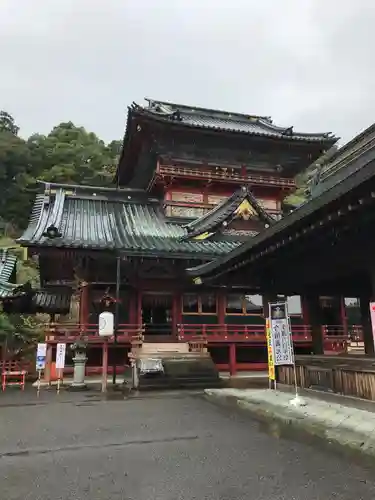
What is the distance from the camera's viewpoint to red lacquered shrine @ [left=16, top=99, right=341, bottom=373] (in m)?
16.9

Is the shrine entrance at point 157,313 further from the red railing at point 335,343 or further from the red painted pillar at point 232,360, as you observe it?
the red railing at point 335,343

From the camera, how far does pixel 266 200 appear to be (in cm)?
2302

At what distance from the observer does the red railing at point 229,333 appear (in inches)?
683

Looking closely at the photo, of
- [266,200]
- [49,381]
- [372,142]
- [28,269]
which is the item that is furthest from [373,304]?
[28,269]

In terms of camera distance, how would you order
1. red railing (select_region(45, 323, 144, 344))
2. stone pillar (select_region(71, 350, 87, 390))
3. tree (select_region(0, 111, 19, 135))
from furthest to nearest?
tree (select_region(0, 111, 19, 135)), red railing (select_region(45, 323, 144, 344)), stone pillar (select_region(71, 350, 87, 390))

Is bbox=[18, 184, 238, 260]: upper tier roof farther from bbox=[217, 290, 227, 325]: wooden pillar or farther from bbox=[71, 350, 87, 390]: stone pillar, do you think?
bbox=[71, 350, 87, 390]: stone pillar

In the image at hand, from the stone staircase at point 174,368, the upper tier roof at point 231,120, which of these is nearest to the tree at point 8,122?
the upper tier roof at point 231,120

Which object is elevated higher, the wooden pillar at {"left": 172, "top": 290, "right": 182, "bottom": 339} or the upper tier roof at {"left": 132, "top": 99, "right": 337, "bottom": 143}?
the upper tier roof at {"left": 132, "top": 99, "right": 337, "bottom": 143}

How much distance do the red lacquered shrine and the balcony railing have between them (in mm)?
61

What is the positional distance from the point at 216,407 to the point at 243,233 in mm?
12308

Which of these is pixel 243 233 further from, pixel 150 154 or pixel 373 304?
pixel 373 304

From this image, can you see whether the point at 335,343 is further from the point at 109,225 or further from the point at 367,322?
the point at 109,225

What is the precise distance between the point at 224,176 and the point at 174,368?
11.3 m

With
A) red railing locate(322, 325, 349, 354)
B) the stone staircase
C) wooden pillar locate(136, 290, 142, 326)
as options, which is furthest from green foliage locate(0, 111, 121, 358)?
red railing locate(322, 325, 349, 354)
